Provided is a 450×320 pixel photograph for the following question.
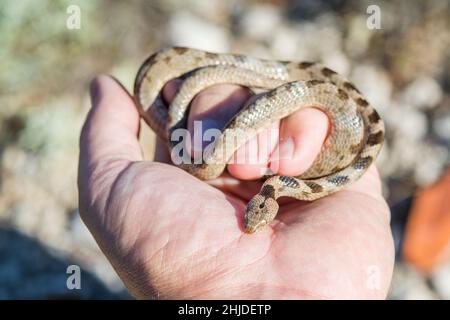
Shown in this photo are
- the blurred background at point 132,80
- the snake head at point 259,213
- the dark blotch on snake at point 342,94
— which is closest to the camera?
the snake head at point 259,213

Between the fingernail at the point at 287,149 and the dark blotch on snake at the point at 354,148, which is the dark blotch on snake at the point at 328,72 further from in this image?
the fingernail at the point at 287,149

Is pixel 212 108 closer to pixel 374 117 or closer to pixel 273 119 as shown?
pixel 273 119

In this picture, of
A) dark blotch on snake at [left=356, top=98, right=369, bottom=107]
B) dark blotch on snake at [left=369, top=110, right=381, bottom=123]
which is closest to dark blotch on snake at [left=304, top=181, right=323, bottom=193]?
dark blotch on snake at [left=369, top=110, right=381, bottom=123]

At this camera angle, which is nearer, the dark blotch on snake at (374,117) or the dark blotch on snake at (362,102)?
the dark blotch on snake at (374,117)

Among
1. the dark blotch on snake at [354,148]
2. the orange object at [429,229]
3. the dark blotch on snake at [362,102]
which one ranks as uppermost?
the dark blotch on snake at [362,102]

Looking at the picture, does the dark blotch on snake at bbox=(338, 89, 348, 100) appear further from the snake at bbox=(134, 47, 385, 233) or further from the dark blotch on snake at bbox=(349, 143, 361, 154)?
the dark blotch on snake at bbox=(349, 143, 361, 154)

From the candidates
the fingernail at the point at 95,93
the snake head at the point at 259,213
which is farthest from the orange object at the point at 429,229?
the fingernail at the point at 95,93
